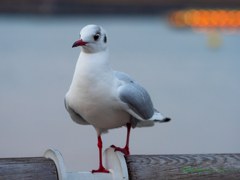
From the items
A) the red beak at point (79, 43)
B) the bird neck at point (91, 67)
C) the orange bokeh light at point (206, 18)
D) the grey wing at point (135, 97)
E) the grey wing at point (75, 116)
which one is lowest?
the grey wing at point (75, 116)

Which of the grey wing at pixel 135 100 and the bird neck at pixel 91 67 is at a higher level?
the bird neck at pixel 91 67

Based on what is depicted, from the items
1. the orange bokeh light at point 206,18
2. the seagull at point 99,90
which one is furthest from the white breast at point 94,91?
the orange bokeh light at point 206,18

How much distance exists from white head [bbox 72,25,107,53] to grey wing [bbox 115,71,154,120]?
5.1 inches

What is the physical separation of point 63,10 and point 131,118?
25.9ft

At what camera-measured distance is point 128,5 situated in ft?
31.7

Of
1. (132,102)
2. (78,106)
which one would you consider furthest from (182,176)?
(78,106)

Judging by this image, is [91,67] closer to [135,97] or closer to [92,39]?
[92,39]

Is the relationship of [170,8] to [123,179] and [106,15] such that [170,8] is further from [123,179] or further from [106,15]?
[123,179]

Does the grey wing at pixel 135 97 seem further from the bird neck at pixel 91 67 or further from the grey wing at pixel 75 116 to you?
the grey wing at pixel 75 116

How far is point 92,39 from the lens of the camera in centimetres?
147

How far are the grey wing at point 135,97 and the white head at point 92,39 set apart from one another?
0.13m

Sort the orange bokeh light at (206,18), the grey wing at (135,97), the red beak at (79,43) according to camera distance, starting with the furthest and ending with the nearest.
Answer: the orange bokeh light at (206,18)
the grey wing at (135,97)
the red beak at (79,43)

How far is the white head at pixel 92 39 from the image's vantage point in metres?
1.45

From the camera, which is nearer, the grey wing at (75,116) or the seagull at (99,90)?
the seagull at (99,90)
